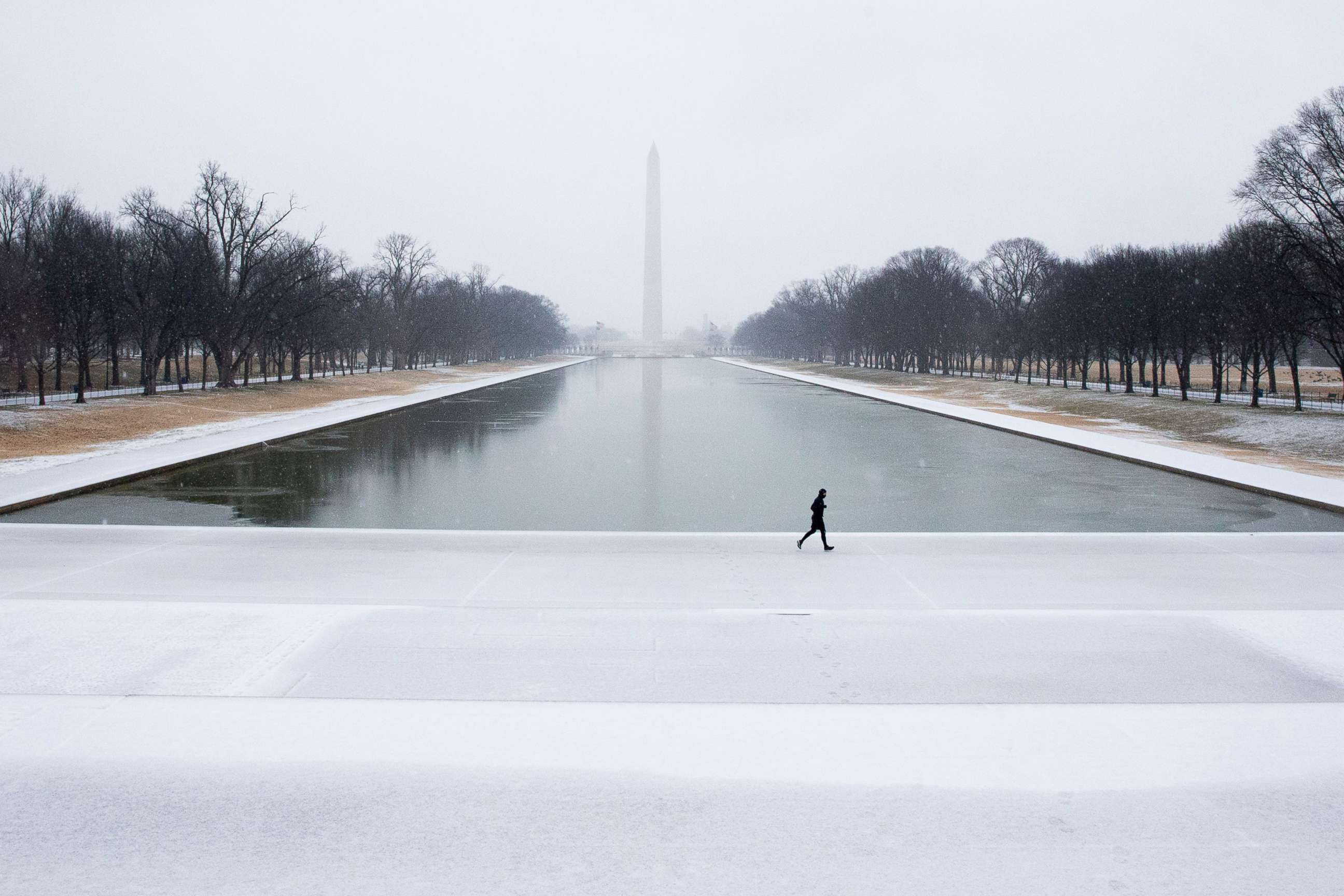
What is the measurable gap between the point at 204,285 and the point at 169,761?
50.7 metres

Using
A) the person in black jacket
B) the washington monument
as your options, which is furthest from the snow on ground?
the washington monument

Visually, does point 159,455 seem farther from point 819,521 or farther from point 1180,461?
point 1180,461

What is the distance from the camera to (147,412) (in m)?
35.3

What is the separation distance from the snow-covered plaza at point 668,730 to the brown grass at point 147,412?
697 inches

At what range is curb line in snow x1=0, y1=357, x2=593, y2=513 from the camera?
16672 mm

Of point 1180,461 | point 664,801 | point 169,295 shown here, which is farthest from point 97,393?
point 664,801

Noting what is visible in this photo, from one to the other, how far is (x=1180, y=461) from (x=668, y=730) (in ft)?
64.5

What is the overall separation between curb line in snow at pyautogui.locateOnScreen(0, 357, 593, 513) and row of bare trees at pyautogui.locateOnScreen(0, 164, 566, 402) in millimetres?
10632

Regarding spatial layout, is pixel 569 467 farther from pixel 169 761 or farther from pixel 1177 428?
pixel 1177 428

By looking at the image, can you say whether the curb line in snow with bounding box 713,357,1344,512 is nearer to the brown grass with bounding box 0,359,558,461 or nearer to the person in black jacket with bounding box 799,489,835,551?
the person in black jacket with bounding box 799,489,835,551

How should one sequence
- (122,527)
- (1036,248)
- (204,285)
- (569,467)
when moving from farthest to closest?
(1036,248) → (204,285) → (569,467) → (122,527)

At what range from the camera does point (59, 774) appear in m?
5.50

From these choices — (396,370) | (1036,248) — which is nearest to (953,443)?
(396,370)

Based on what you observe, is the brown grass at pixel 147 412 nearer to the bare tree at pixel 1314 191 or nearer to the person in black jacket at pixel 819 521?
the person in black jacket at pixel 819 521
